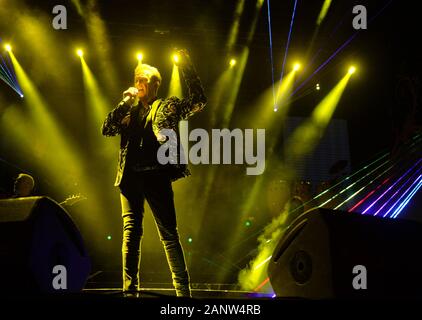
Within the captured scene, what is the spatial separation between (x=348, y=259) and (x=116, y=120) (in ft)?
6.31

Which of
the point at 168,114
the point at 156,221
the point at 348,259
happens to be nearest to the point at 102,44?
the point at 168,114

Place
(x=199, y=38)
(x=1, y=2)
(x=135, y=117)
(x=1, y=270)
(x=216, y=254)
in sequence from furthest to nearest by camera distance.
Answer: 1. (x=216, y=254)
2. (x=199, y=38)
3. (x=1, y=2)
4. (x=135, y=117)
5. (x=1, y=270)

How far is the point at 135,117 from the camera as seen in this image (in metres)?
2.90

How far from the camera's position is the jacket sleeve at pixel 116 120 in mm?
2722

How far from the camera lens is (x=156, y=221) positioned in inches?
103

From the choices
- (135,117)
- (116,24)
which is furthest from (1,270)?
(116,24)

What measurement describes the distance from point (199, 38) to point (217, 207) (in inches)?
174

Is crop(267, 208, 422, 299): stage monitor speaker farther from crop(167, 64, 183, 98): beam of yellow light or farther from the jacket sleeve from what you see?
crop(167, 64, 183, 98): beam of yellow light

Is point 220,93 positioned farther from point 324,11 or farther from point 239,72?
point 324,11

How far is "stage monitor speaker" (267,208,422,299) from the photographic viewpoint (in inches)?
71.2

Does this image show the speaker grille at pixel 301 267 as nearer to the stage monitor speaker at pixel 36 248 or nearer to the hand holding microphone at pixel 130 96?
the stage monitor speaker at pixel 36 248

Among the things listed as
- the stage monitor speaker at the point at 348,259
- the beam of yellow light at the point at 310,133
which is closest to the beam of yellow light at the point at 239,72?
the beam of yellow light at the point at 310,133

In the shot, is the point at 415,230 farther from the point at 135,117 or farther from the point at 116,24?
the point at 116,24

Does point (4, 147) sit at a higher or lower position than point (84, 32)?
lower
